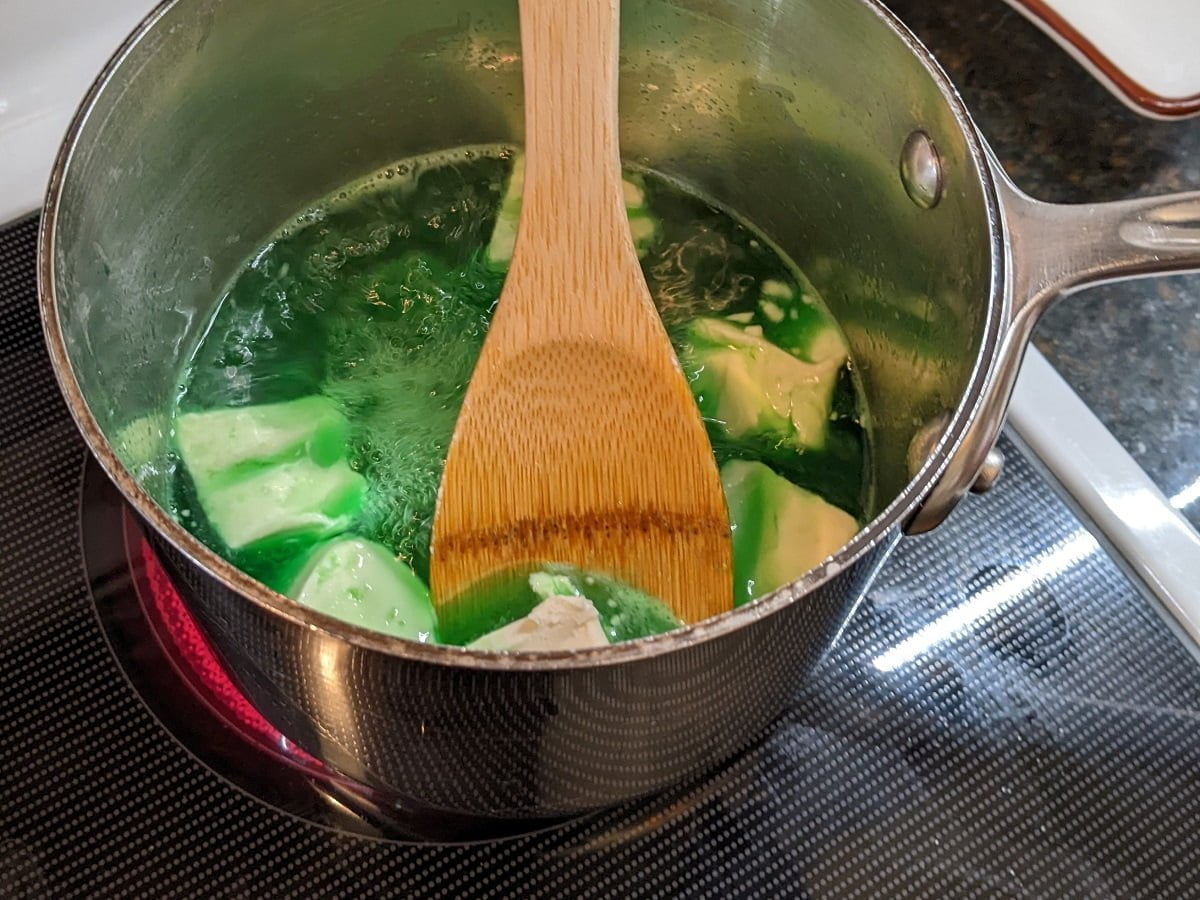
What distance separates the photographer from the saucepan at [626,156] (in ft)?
1.35

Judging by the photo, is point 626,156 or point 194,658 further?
point 626,156

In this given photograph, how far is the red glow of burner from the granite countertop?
0.53m

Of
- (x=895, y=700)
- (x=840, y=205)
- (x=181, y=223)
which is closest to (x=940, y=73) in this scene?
A: (x=840, y=205)

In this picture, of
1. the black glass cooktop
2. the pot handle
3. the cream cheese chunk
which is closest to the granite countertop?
the black glass cooktop

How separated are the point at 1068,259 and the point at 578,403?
26 centimetres

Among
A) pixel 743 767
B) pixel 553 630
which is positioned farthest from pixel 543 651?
pixel 743 767

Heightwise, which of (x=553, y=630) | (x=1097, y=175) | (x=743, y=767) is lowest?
(x=743, y=767)

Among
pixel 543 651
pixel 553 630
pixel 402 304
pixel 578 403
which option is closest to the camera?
pixel 543 651

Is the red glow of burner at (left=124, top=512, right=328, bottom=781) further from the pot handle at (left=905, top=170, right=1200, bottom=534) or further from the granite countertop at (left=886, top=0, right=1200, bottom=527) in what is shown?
the granite countertop at (left=886, top=0, right=1200, bottom=527)

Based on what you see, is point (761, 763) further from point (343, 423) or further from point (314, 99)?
point (314, 99)

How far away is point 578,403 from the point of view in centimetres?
62

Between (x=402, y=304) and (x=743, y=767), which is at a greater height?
(x=402, y=304)

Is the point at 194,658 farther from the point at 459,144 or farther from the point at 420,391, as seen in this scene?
the point at 459,144

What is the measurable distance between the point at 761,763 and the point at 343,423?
0.32 metres
